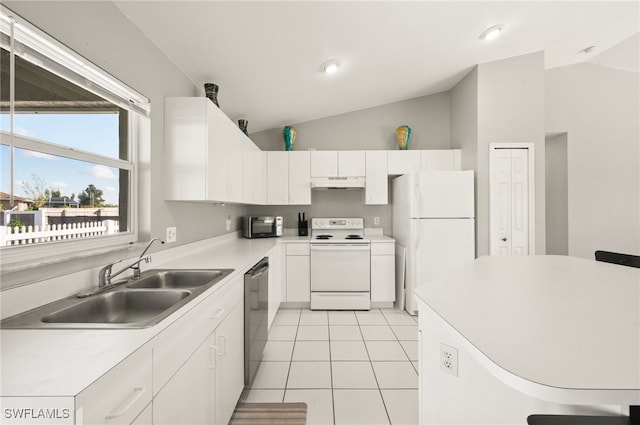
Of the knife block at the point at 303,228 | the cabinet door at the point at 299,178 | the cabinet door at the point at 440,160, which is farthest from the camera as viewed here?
the knife block at the point at 303,228

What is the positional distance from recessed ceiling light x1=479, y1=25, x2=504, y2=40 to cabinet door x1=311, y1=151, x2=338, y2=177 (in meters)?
2.02

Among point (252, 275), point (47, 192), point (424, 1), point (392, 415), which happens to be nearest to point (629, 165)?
point (424, 1)

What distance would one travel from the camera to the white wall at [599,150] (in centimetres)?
429

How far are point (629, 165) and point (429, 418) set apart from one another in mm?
5336

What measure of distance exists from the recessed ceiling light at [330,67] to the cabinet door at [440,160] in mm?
1723

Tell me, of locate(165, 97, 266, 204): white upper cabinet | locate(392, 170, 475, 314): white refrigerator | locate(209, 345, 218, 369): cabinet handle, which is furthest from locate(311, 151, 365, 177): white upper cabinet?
locate(209, 345, 218, 369): cabinet handle

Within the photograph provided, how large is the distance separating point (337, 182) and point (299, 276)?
1352mm

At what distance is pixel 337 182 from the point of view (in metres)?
4.04

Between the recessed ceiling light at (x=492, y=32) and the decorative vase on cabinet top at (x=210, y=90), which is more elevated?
the recessed ceiling light at (x=492, y=32)

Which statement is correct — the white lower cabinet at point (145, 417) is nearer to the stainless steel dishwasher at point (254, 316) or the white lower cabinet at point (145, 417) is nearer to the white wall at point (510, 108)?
the stainless steel dishwasher at point (254, 316)

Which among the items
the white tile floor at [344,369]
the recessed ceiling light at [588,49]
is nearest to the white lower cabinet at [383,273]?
the white tile floor at [344,369]

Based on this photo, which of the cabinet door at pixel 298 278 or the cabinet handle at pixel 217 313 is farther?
the cabinet door at pixel 298 278

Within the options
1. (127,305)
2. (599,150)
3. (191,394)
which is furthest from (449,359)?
(599,150)

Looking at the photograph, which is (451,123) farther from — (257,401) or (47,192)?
(47,192)
